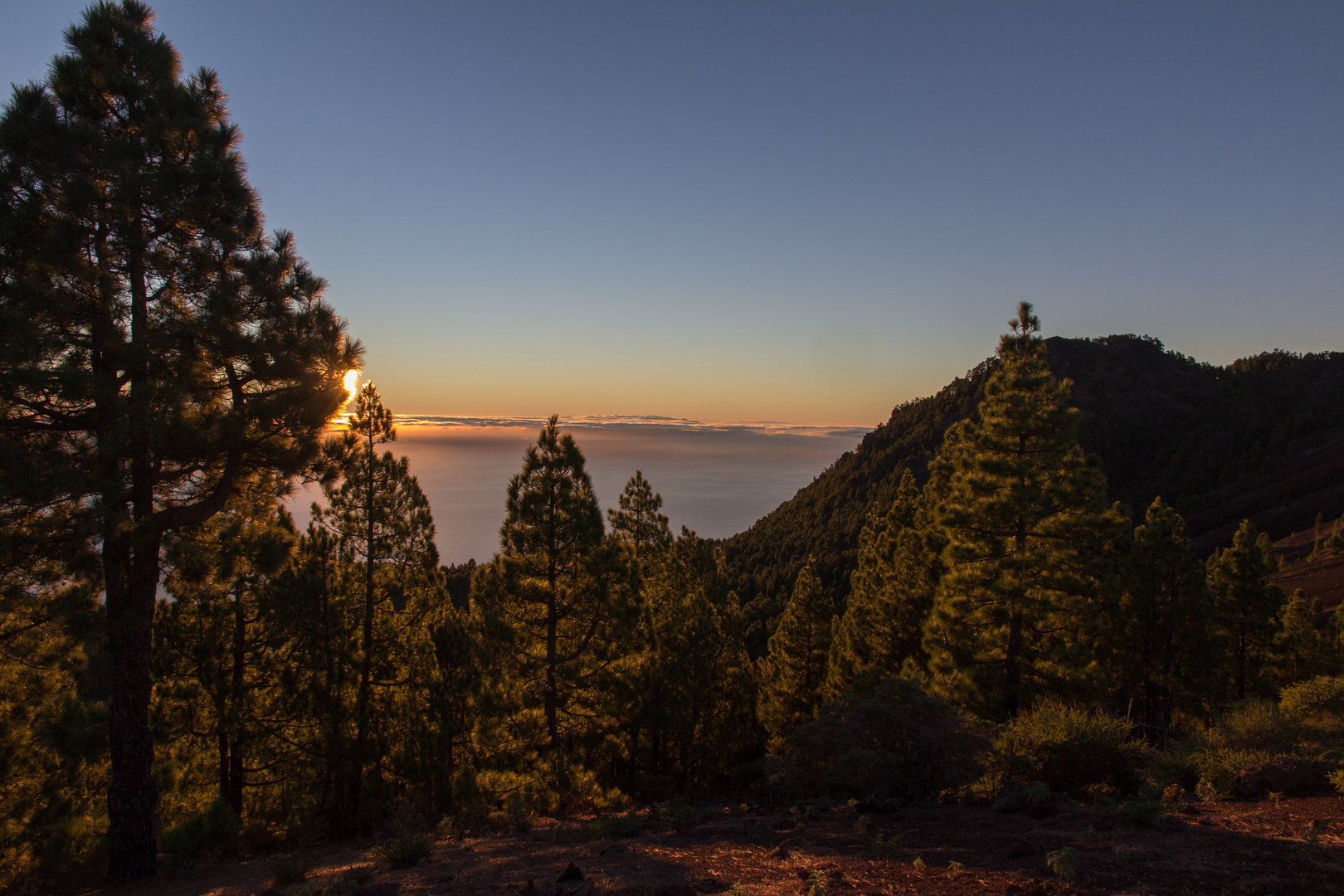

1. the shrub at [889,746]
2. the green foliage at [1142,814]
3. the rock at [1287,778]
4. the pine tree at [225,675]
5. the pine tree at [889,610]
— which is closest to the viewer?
the green foliage at [1142,814]

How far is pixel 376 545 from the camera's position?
46.5 ft

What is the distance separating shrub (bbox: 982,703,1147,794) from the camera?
687 cm

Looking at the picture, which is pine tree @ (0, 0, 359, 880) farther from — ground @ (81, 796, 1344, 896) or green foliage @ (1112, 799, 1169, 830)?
green foliage @ (1112, 799, 1169, 830)

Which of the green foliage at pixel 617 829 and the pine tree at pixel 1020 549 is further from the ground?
the pine tree at pixel 1020 549

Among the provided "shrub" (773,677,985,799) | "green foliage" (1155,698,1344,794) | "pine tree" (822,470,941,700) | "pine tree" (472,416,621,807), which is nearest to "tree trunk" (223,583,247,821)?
"pine tree" (472,416,621,807)

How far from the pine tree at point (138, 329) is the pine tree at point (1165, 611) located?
71.0ft

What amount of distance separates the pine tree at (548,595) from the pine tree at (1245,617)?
21.1 metres

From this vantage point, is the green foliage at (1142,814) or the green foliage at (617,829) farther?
the green foliage at (617,829)

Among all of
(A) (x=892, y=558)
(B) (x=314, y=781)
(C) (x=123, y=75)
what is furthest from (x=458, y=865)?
(A) (x=892, y=558)

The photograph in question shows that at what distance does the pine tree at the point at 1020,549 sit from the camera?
1337 centimetres

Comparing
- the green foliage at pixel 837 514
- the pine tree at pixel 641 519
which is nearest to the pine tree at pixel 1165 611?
the pine tree at pixel 641 519

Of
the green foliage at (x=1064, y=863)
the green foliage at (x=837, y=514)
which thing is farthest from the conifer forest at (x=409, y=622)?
the green foliage at (x=837, y=514)

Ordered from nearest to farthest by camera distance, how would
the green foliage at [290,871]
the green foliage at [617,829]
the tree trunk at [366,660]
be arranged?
the green foliage at [290,871], the green foliage at [617,829], the tree trunk at [366,660]

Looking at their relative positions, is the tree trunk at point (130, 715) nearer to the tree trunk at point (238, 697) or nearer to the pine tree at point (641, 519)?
the tree trunk at point (238, 697)
